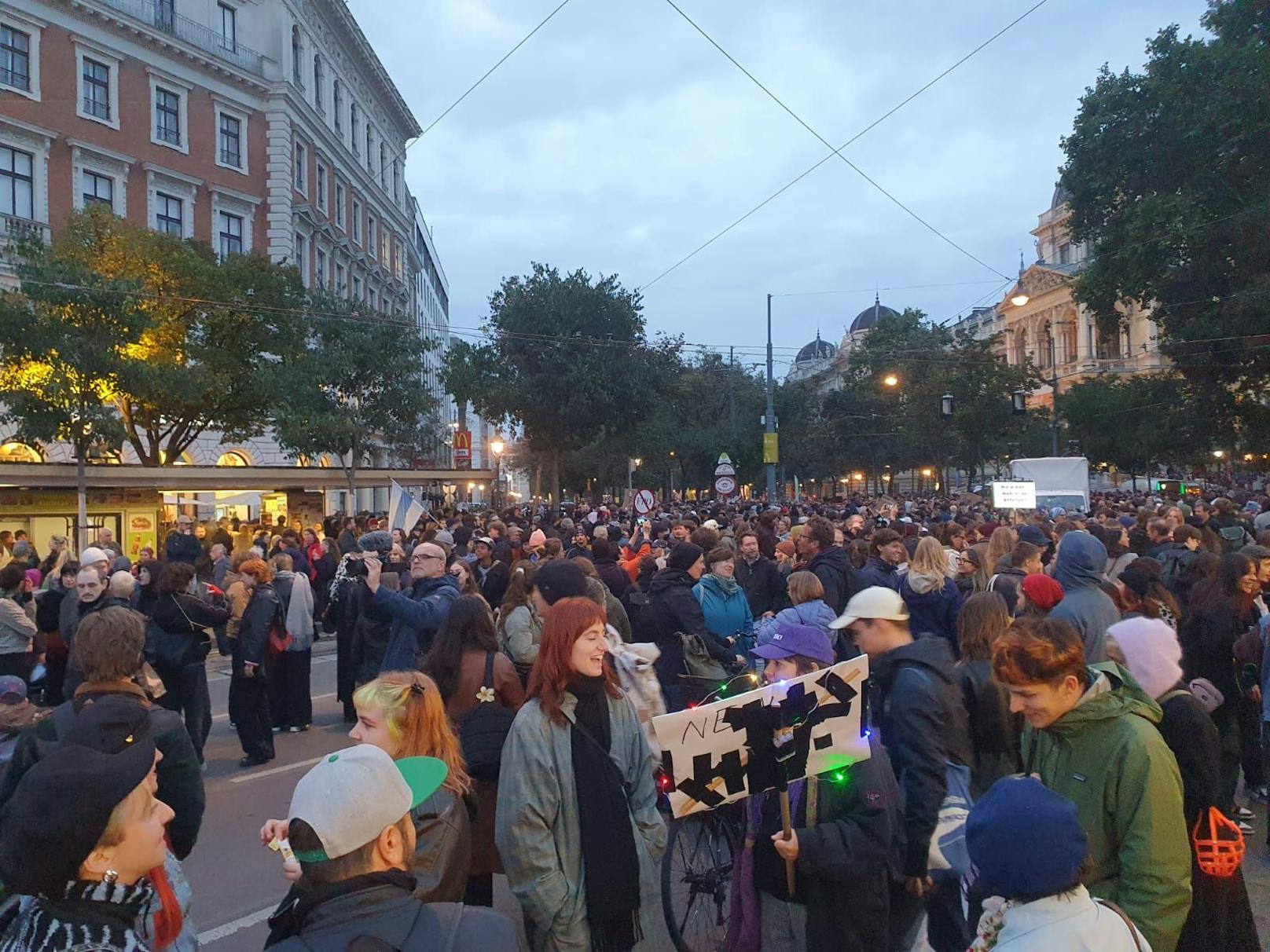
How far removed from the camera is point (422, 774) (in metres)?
2.66

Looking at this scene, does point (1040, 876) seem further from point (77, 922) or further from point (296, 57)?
point (296, 57)

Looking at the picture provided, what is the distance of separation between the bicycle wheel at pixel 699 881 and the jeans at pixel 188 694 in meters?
3.90

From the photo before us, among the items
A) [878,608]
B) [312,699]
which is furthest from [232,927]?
[312,699]

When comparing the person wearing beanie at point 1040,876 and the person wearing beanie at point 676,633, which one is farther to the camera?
the person wearing beanie at point 676,633

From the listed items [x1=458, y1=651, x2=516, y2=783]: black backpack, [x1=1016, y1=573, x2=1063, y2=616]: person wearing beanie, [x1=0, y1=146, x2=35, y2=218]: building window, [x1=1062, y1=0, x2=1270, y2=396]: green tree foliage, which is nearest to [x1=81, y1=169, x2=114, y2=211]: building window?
[x1=0, y1=146, x2=35, y2=218]: building window

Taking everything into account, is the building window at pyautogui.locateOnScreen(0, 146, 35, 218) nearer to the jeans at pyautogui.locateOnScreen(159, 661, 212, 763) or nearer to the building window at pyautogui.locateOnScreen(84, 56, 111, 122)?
the building window at pyautogui.locateOnScreen(84, 56, 111, 122)

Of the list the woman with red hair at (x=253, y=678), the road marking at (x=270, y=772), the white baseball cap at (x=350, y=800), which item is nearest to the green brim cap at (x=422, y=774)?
the white baseball cap at (x=350, y=800)

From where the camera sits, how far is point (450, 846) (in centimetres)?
337

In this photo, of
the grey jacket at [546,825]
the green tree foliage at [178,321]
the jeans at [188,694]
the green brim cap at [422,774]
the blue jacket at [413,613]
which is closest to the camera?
the green brim cap at [422,774]

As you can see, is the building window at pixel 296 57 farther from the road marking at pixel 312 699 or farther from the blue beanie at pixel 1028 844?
the blue beanie at pixel 1028 844

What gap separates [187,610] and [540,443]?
32993 mm

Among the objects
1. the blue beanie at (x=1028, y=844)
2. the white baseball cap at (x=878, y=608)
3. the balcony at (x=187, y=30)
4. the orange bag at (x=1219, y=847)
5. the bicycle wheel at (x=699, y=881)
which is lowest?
the bicycle wheel at (x=699, y=881)

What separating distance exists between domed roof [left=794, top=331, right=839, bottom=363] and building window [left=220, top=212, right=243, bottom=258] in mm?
99286

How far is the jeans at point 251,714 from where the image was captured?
8453 millimetres
